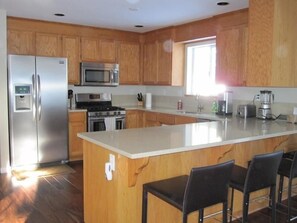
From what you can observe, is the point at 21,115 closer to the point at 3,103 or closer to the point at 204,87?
the point at 3,103

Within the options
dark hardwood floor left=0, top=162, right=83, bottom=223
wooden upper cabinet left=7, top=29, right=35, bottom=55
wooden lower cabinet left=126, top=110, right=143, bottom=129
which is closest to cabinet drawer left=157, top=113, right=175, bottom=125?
wooden lower cabinet left=126, top=110, right=143, bottom=129

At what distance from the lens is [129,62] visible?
5871 millimetres

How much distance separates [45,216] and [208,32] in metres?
3.42

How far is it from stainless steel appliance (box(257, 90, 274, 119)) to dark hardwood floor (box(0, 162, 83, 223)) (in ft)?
8.38


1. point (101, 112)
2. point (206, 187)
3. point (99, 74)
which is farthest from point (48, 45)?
point (206, 187)

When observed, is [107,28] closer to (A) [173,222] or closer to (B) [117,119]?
(B) [117,119]

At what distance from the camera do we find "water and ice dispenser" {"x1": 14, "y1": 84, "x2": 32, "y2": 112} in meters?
4.35

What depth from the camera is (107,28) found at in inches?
216

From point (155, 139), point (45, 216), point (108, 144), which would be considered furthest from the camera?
point (45, 216)

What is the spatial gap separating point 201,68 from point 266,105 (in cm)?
166

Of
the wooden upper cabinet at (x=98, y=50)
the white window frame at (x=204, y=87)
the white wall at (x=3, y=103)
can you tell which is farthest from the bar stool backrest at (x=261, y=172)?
the wooden upper cabinet at (x=98, y=50)

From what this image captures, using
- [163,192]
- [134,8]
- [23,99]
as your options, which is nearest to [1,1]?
[23,99]

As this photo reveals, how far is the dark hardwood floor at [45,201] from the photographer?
9.61ft

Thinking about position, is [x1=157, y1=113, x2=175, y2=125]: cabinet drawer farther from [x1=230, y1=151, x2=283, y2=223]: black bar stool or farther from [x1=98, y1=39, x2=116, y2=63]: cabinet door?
[x1=230, y1=151, x2=283, y2=223]: black bar stool
